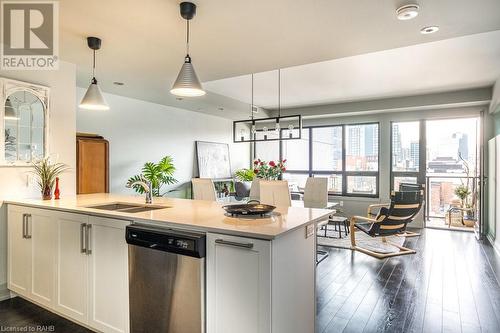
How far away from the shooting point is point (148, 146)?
576 cm

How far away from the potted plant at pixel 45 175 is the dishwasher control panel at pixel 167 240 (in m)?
1.63

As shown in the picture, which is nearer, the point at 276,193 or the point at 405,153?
the point at 276,193

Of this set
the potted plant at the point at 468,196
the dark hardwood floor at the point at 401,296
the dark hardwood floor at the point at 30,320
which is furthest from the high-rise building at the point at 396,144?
the dark hardwood floor at the point at 30,320

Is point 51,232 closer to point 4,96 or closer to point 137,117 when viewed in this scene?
point 4,96

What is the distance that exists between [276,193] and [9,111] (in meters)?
3.07

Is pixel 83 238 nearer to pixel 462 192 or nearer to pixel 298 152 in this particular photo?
pixel 298 152

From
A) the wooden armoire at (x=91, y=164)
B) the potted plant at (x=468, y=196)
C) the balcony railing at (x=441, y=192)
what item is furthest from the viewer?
the balcony railing at (x=441, y=192)

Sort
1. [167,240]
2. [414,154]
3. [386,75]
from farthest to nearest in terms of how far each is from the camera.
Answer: [414,154]
[386,75]
[167,240]

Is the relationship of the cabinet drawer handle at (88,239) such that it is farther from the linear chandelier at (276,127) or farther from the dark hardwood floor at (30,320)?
the linear chandelier at (276,127)

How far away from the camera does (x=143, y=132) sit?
5676 millimetres

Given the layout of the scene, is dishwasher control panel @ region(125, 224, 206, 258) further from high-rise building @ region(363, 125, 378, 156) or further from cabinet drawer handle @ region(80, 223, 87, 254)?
high-rise building @ region(363, 125, 378, 156)

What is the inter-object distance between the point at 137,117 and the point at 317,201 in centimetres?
353

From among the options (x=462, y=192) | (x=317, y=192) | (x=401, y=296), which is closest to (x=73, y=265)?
(x=401, y=296)

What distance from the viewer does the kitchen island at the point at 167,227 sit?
5.41 feet
